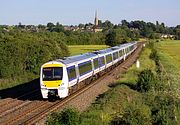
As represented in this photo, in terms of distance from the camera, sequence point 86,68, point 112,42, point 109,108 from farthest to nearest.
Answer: point 112,42 → point 86,68 → point 109,108

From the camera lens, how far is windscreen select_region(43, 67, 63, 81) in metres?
23.8

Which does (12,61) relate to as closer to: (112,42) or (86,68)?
(86,68)

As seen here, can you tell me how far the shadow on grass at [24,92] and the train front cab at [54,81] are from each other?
2.14 metres

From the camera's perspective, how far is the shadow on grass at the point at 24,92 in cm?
2623

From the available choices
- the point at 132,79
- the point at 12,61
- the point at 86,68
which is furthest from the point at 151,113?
the point at 12,61

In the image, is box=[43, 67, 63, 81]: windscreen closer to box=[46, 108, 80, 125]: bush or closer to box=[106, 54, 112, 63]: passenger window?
box=[46, 108, 80, 125]: bush

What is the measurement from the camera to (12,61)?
37.1 m

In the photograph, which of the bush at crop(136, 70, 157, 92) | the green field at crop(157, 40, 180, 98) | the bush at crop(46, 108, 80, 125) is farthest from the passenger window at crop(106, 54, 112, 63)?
the bush at crop(46, 108, 80, 125)

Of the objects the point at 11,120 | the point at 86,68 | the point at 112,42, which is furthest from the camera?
the point at 112,42

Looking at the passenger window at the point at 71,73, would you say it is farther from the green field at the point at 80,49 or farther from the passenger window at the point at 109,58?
the green field at the point at 80,49

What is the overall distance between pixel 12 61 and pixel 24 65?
80.1 inches

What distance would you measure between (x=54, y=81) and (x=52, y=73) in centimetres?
58

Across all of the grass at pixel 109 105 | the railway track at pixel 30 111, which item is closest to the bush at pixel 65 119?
the grass at pixel 109 105

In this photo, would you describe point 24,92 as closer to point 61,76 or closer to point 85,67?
point 85,67
